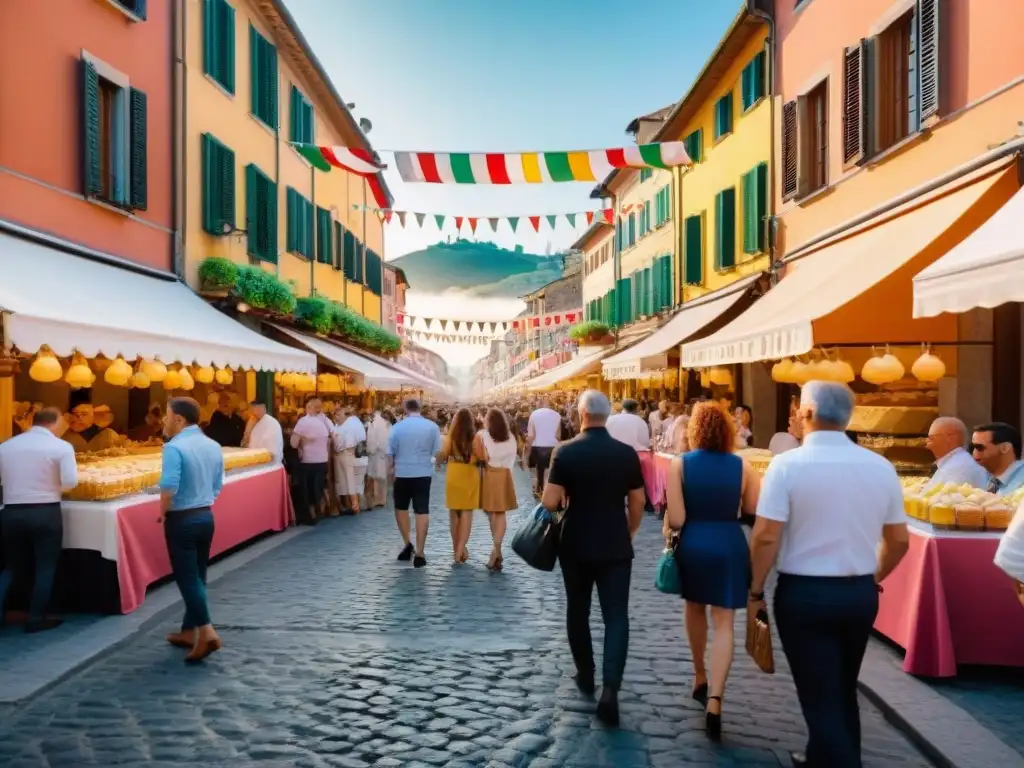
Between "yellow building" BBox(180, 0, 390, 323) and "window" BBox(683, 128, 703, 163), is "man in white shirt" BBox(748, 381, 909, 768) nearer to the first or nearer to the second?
"yellow building" BBox(180, 0, 390, 323)

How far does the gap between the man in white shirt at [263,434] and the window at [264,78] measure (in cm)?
762

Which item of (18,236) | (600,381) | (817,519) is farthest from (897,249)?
(600,381)

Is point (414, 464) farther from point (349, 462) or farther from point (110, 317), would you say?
point (349, 462)

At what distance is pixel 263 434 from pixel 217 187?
5155 millimetres

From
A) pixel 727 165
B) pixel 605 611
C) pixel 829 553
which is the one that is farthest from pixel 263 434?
pixel 727 165

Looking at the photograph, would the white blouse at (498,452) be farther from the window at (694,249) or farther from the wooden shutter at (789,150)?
the window at (694,249)

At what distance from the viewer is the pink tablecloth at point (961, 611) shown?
219 inches

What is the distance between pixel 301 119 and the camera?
2134cm

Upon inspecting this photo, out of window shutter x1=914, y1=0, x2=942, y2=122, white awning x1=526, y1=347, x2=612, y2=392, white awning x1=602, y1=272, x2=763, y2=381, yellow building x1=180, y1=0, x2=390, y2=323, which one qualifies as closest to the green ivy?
white awning x1=526, y1=347, x2=612, y2=392

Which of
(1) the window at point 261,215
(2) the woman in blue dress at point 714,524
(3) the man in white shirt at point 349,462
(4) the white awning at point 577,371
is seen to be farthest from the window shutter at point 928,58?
(4) the white awning at point 577,371

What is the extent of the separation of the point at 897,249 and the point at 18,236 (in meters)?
A: 9.22

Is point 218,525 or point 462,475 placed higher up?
point 462,475

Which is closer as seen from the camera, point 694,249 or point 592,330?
point 694,249

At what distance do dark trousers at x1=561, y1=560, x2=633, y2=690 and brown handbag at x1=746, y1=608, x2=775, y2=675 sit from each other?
819 millimetres
